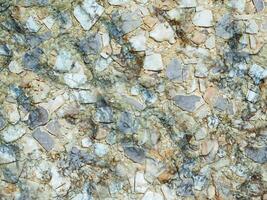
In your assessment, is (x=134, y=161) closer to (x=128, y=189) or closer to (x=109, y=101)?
(x=128, y=189)

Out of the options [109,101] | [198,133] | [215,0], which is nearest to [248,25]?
[215,0]

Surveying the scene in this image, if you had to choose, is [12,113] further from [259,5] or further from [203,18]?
[259,5]

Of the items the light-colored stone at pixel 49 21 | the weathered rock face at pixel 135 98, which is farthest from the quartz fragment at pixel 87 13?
the light-colored stone at pixel 49 21

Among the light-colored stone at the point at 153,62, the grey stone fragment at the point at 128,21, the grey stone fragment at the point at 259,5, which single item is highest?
the grey stone fragment at the point at 259,5

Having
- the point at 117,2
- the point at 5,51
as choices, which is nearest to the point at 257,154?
the point at 117,2

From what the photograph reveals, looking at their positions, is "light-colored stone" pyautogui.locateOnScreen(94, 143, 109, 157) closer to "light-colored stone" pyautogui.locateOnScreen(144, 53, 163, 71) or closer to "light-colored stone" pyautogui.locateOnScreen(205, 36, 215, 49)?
"light-colored stone" pyautogui.locateOnScreen(144, 53, 163, 71)

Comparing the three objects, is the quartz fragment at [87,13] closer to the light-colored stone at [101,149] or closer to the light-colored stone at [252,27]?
the light-colored stone at [101,149]
